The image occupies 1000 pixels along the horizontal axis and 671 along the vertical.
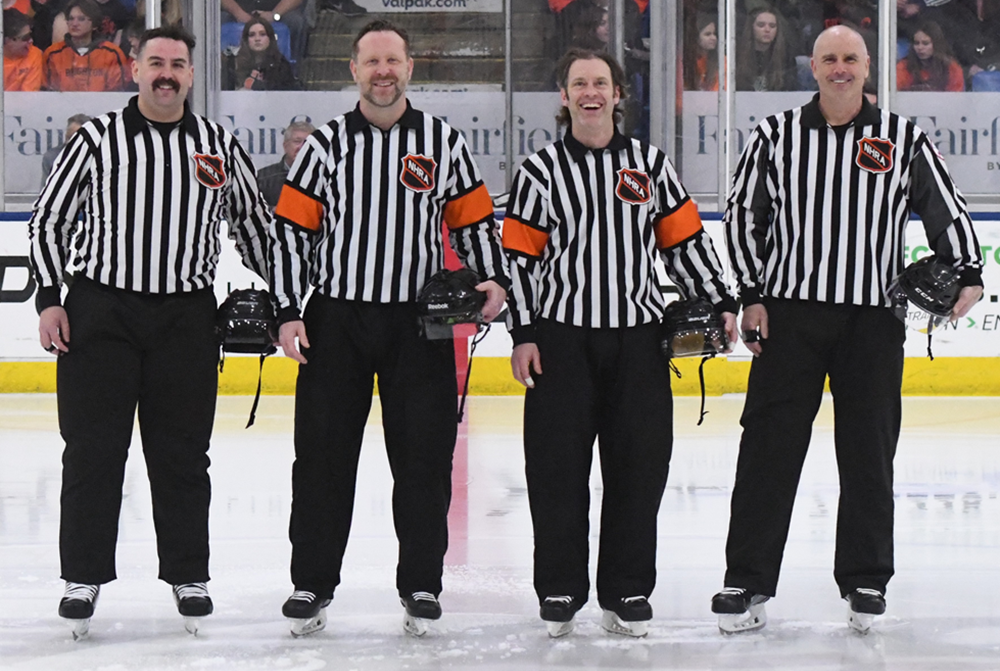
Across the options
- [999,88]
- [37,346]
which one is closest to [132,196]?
[37,346]

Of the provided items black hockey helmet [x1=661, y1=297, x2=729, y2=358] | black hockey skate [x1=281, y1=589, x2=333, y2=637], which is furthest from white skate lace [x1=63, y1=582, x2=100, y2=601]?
black hockey helmet [x1=661, y1=297, x2=729, y2=358]

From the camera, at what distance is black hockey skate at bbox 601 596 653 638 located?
9.08ft

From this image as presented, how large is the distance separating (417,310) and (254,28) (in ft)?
18.6

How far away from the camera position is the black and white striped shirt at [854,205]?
2.84 meters

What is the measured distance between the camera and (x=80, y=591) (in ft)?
9.08

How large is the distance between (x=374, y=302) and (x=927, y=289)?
1.10m

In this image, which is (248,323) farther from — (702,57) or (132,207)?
(702,57)

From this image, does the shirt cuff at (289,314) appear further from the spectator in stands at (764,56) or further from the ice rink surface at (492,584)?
the spectator in stands at (764,56)

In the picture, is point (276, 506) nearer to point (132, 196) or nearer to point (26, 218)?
point (132, 196)

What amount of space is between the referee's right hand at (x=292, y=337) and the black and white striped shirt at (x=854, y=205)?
3.19 ft

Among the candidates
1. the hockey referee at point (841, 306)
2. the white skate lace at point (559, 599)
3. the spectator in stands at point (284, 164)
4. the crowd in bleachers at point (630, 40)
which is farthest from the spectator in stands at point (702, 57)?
the white skate lace at point (559, 599)

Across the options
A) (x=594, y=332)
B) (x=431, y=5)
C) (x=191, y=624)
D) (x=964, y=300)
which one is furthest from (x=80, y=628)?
(x=431, y=5)

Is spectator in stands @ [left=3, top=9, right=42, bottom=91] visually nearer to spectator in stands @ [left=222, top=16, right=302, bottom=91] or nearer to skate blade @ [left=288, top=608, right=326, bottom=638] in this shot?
spectator in stands @ [left=222, top=16, right=302, bottom=91]

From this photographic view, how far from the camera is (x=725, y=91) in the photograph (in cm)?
771
